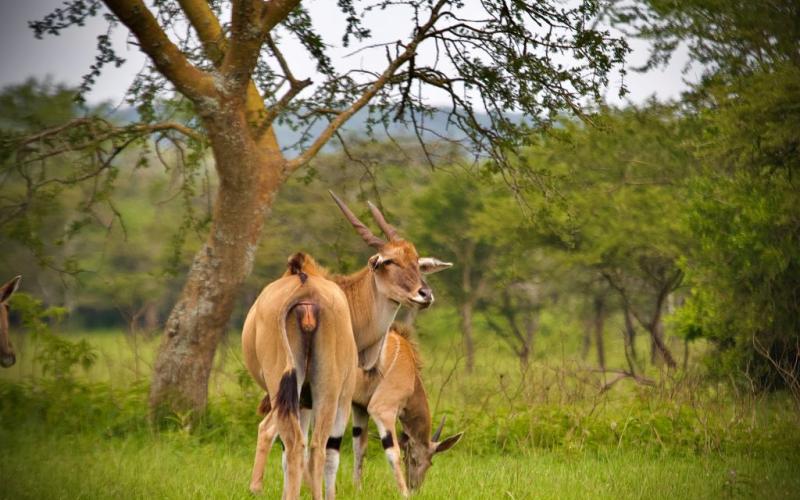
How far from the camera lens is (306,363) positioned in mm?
6590

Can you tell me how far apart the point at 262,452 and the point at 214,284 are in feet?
9.48

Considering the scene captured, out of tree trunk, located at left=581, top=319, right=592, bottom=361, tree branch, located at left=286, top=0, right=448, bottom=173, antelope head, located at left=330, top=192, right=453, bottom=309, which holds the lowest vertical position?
tree trunk, located at left=581, top=319, right=592, bottom=361

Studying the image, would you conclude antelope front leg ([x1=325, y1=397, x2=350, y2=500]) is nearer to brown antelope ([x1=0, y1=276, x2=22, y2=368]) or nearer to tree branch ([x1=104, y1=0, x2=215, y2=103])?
tree branch ([x1=104, y1=0, x2=215, y2=103])

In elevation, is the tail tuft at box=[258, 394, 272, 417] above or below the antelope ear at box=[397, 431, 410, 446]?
above

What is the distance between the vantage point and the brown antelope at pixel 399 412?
8836 mm

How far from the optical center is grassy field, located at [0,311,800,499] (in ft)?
26.1

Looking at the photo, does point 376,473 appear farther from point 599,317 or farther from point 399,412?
point 599,317

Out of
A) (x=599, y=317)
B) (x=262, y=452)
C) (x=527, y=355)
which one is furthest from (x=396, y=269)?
(x=599, y=317)

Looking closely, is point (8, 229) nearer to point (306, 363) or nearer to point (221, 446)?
point (221, 446)

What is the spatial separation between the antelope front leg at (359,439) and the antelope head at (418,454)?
361mm

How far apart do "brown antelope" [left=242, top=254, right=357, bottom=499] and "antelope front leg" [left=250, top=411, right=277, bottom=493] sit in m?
1.00

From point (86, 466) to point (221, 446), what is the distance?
1897mm

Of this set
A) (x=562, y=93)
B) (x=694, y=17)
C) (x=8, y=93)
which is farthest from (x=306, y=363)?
(x=694, y=17)

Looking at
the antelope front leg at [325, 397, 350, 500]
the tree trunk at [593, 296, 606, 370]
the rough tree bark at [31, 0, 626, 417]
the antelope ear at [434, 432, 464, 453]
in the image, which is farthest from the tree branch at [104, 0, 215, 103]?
the tree trunk at [593, 296, 606, 370]
